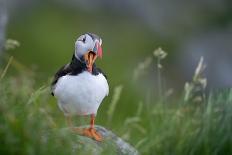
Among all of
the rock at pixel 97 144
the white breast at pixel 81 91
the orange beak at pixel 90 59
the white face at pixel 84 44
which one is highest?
the white face at pixel 84 44

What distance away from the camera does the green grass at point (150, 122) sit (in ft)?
23.2

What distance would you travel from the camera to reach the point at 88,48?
8.35m

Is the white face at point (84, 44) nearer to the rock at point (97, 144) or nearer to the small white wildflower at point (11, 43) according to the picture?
the small white wildflower at point (11, 43)

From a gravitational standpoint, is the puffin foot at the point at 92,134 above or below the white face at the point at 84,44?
below

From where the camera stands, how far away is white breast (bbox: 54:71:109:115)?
8.40 metres

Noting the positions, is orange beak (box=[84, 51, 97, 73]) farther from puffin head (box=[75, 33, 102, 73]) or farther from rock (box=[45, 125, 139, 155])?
rock (box=[45, 125, 139, 155])

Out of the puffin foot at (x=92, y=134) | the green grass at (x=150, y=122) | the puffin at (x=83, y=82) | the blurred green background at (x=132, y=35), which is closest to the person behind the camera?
the green grass at (x=150, y=122)

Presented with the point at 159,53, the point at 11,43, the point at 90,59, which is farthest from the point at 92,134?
the point at 11,43

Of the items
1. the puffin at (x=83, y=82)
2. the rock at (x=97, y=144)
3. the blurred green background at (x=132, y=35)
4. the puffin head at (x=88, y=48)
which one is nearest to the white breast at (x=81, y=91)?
the puffin at (x=83, y=82)

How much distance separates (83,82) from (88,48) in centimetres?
29

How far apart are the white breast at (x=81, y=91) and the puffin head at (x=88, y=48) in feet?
0.35

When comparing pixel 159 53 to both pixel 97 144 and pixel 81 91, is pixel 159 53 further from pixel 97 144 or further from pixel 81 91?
pixel 97 144

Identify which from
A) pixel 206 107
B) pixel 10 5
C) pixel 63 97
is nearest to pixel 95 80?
pixel 63 97

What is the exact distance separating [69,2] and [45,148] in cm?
1368
